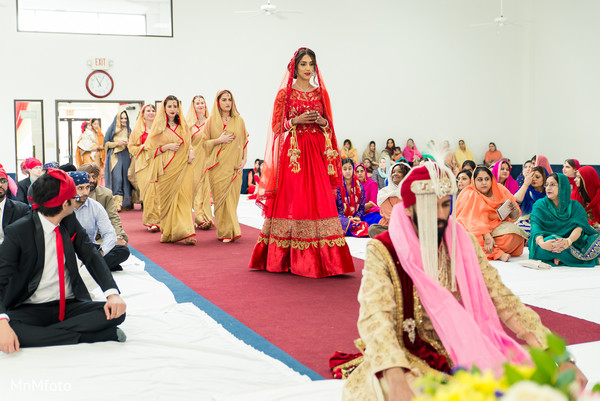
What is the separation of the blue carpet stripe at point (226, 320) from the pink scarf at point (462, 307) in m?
0.84

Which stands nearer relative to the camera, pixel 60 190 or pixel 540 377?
pixel 540 377

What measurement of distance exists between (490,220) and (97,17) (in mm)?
8774

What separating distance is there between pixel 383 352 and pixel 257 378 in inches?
37.3

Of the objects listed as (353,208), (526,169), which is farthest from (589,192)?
(353,208)

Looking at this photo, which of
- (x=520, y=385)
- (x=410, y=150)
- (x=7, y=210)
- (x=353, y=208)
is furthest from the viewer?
(x=410, y=150)

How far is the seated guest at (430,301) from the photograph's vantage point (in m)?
1.66

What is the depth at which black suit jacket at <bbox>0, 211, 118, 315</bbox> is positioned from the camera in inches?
101

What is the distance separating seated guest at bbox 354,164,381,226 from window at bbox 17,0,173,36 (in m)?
6.16

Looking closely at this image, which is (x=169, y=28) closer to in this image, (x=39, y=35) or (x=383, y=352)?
(x=39, y=35)

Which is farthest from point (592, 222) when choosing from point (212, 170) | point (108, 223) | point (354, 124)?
point (354, 124)

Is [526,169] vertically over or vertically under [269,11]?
under

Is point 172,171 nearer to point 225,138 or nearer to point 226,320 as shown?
point 225,138

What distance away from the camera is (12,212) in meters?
3.47

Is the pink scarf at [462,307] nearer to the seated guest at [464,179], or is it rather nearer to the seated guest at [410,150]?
the seated guest at [464,179]
